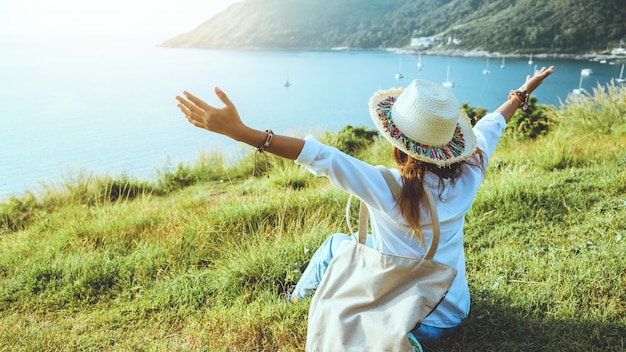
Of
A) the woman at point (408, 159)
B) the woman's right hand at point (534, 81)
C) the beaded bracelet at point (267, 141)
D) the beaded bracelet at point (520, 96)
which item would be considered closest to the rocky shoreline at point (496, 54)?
the woman's right hand at point (534, 81)

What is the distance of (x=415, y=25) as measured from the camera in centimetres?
9150

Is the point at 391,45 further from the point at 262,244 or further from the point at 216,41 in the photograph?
the point at 262,244

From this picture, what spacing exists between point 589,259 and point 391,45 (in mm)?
93660

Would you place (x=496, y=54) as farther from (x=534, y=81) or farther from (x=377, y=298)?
(x=377, y=298)

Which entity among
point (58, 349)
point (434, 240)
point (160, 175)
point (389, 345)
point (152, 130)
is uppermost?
point (434, 240)

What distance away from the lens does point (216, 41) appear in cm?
12462

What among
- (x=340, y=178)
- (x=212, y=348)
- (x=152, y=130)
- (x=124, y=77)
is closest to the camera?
(x=340, y=178)

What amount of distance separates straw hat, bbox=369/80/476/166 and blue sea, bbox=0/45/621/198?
22.0 feet

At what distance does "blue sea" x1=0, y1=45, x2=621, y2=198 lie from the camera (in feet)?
70.1

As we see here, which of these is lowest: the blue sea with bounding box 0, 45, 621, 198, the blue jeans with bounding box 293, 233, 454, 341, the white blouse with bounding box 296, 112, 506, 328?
the blue sea with bounding box 0, 45, 621, 198

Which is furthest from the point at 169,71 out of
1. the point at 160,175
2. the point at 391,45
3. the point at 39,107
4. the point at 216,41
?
the point at 160,175

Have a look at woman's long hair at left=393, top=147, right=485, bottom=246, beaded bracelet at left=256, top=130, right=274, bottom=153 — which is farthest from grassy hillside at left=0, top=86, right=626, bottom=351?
beaded bracelet at left=256, top=130, right=274, bottom=153

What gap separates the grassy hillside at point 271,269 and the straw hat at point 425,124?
0.94 m

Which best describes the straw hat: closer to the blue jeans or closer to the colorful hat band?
the colorful hat band
